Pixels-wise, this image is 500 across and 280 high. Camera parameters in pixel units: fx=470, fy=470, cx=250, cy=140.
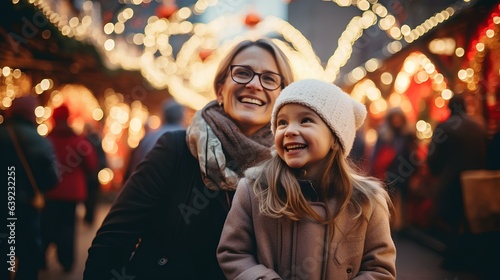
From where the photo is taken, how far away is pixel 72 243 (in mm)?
6227

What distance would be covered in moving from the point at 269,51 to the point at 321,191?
0.87 metres

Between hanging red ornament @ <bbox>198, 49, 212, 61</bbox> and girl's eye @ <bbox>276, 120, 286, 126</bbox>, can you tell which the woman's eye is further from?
hanging red ornament @ <bbox>198, 49, 212, 61</bbox>

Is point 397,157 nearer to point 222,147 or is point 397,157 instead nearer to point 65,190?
point 65,190

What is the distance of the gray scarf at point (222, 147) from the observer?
2178 mm

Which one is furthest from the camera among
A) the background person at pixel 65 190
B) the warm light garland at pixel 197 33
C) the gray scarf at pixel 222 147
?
the warm light garland at pixel 197 33

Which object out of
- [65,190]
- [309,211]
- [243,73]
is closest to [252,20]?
[65,190]

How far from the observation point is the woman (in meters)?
2.09

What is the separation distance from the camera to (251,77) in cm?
239

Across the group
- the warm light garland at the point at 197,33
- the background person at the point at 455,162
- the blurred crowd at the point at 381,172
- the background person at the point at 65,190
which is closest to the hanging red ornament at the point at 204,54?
the warm light garland at the point at 197,33

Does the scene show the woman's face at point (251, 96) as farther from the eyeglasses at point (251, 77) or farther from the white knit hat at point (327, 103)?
the white knit hat at point (327, 103)

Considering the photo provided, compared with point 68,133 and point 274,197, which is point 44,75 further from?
point 274,197

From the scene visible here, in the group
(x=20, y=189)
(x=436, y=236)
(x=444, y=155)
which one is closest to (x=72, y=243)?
(x=20, y=189)

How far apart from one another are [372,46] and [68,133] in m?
18.7

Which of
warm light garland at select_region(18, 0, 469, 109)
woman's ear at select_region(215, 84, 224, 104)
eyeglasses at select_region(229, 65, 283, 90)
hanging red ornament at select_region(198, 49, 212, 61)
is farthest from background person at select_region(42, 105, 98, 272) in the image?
hanging red ornament at select_region(198, 49, 212, 61)
